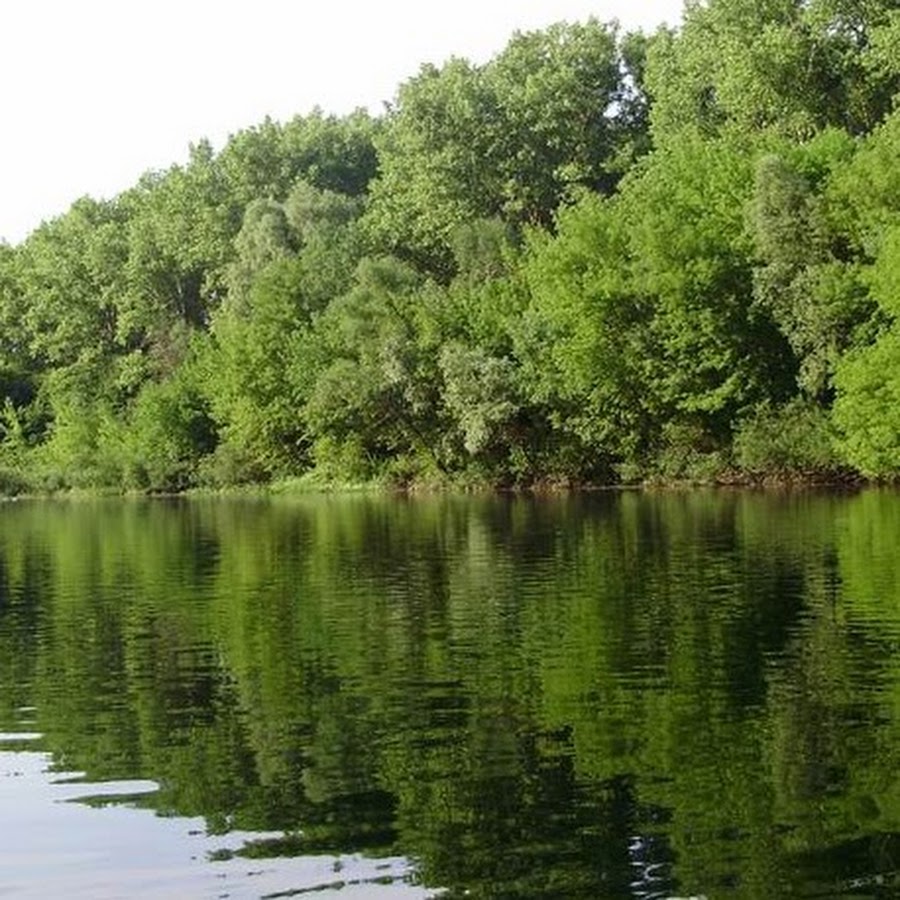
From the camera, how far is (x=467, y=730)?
18969mm

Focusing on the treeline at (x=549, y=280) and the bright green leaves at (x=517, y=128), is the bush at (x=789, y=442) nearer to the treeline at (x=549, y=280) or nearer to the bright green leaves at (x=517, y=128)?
the treeline at (x=549, y=280)

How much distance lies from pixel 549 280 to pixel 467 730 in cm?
6577

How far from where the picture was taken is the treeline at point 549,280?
237 ft

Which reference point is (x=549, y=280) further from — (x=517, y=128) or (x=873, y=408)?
(x=517, y=128)

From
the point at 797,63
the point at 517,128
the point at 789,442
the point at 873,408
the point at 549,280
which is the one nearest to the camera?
the point at 873,408

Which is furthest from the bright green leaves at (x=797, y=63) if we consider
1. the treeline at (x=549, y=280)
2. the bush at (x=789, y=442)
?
the bush at (x=789, y=442)

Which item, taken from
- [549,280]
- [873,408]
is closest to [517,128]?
[549,280]

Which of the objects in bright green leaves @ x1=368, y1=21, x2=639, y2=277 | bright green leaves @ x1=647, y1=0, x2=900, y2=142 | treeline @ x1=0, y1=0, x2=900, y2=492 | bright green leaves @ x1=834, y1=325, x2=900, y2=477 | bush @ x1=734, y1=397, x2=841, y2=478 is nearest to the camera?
bright green leaves @ x1=834, y1=325, x2=900, y2=477

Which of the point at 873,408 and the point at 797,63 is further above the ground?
the point at 797,63

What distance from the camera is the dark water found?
45.1ft

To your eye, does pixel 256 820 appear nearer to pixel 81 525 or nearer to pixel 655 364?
pixel 81 525

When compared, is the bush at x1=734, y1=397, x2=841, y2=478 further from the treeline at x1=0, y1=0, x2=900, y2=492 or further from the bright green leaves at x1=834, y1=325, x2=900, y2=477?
the bright green leaves at x1=834, y1=325, x2=900, y2=477

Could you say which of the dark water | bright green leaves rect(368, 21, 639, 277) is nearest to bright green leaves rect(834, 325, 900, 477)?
the dark water

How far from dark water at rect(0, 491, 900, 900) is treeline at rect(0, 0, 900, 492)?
3469cm
